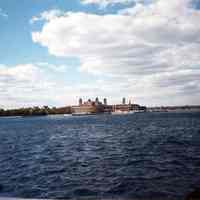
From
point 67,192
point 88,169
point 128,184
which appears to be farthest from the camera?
point 88,169

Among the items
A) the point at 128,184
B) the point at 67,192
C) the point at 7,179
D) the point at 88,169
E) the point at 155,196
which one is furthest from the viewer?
the point at 88,169

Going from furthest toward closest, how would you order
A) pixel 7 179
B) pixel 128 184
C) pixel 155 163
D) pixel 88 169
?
pixel 155 163 → pixel 88 169 → pixel 7 179 → pixel 128 184

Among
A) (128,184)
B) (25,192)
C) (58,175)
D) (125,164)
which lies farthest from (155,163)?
(25,192)

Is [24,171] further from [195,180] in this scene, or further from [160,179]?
[195,180]

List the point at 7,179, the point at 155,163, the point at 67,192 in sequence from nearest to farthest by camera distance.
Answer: the point at 67,192 → the point at 7,179 → the point at 155,163

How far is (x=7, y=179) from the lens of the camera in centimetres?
1361

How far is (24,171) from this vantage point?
51.4 feet

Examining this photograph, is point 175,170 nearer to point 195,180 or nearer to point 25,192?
point 195,180

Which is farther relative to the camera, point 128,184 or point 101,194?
point 128,184

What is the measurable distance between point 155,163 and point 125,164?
6.48 feet

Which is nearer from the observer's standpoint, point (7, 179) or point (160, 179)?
point (160, 179)

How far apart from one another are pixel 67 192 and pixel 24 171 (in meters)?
5.75

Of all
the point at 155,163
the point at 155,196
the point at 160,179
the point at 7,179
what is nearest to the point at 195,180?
the point at 160,179

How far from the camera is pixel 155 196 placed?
9945 mm
